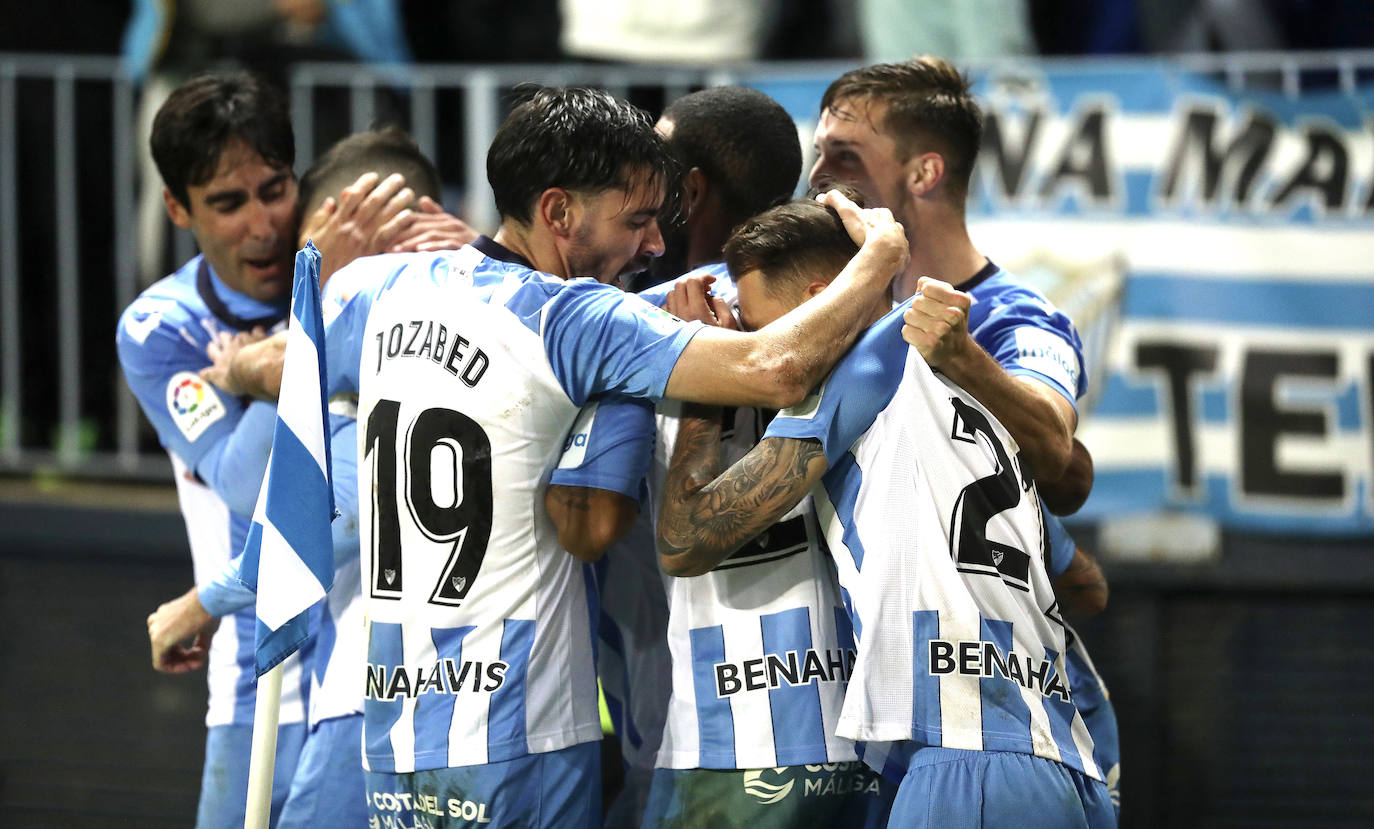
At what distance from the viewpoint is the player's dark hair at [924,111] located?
3.51 metres

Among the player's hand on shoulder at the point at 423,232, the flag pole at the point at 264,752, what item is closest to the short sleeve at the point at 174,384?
the player's hand on shoulder at the point at 423,232

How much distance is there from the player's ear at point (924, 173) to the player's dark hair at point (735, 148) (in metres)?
0.29

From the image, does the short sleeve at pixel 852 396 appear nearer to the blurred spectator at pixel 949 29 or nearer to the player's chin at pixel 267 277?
the player's chin at pixel 267 277

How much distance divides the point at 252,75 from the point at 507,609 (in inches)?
69.2

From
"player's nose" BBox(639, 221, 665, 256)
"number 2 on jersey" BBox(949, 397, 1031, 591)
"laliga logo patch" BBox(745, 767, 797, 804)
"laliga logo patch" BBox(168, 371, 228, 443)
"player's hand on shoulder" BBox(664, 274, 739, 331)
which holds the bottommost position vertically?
"laliga logo patch" BBox(745, 767, 797, 804)

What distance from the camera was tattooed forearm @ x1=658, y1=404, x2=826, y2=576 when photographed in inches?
107

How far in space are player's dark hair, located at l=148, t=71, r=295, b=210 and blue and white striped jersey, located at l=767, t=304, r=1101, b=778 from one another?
1.68 meters

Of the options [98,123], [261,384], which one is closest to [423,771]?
[261,384]

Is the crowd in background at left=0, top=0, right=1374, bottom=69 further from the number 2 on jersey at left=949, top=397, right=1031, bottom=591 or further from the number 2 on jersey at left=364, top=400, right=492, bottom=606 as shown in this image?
the number 2 on jersey at left=364, top=400, right=492, bottom=606

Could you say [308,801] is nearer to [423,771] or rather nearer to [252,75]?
[423,771]

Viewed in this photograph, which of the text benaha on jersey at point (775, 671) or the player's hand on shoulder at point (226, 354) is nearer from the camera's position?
the text benaha on jersey at point (775, 671)

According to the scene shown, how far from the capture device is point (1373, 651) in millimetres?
6090

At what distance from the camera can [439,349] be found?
9.41 feet

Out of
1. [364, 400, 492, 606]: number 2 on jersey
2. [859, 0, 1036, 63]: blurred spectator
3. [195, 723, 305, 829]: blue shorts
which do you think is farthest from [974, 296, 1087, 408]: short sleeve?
[859, 0, 1036, 63]: blurred spectator
